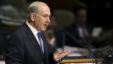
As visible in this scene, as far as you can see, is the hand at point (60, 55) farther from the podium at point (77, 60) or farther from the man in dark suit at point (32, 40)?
the podium at point (77, 60)

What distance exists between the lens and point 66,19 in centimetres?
1237

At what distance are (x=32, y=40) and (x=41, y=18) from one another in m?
0.25

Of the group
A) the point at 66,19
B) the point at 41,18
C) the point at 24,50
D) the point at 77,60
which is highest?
the point at 66,19

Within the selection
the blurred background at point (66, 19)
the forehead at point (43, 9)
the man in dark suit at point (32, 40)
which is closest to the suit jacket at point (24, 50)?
the man in dark suit at point (32, 40)

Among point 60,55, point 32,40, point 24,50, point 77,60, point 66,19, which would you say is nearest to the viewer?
point 24,50

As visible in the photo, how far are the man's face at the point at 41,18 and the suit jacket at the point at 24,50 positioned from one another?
11 centimetres

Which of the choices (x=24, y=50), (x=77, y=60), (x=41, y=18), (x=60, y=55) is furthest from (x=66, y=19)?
(x=24, y=50)

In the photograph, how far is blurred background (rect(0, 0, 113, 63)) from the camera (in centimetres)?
857

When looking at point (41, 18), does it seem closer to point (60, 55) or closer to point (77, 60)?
point (60, 55)

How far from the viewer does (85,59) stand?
6.83 metres

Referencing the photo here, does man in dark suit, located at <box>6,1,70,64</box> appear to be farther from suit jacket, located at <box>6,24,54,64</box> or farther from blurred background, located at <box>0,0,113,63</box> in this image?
blurred background, located at <box>0,0,113,63</box>

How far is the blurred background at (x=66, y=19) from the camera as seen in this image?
8.57m

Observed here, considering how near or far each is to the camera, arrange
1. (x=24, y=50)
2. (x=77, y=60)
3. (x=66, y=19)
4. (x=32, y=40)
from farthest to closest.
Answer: (x=66, y=19) < (x=77, y=60) < (x=32, y=40) < (x=24, y=50)

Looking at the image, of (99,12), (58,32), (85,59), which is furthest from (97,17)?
(85,59)
